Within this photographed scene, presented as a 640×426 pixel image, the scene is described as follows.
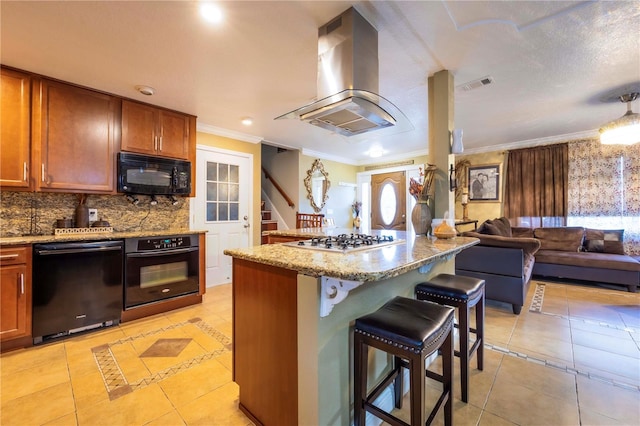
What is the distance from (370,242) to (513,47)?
2.03 m

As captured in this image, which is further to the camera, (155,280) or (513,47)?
(155,280)

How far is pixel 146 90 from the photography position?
Result: 110 inches

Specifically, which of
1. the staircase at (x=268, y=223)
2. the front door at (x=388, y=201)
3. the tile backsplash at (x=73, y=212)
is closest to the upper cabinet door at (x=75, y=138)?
the tile backsplash at (x=73, y=212)

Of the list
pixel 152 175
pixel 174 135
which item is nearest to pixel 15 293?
pixel 152 175

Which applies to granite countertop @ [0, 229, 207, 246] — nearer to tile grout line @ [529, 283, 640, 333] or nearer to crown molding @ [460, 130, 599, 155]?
tile grout line @ [529, 283, 640, 333]

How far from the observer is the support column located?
2.38 m

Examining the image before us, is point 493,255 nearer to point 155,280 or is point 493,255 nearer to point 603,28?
point 603,28

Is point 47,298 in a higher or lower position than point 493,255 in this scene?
lower

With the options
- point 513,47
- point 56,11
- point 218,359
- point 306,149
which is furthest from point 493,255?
point 56,11

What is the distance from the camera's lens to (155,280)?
2938 mm

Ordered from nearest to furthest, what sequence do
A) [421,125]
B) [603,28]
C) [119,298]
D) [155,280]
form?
[603,28] < [119,298] < [155,280] < [421,125]

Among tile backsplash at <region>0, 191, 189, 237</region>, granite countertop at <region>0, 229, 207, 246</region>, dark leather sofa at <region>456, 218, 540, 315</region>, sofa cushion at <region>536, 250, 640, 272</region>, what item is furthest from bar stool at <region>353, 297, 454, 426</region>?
sofa cushion at <region>536, 250, 640, 272</region>

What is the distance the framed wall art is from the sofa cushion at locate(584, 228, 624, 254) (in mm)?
1459

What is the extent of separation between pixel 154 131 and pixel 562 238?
639cm
